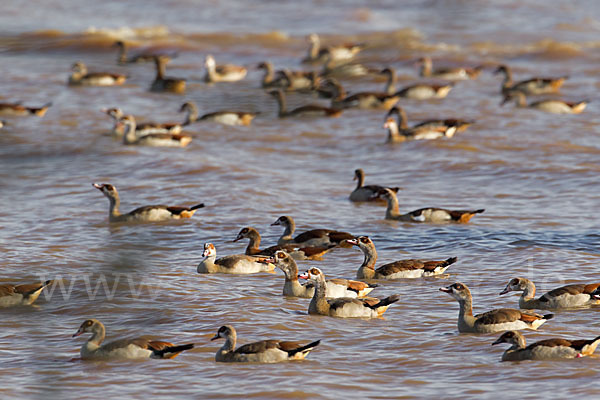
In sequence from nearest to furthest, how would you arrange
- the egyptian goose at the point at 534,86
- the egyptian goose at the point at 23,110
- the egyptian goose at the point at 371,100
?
the egyptian goose at the point at 23,110, the egyptian goose at the point at 371,100, the egyptian goose at the point at 534,86

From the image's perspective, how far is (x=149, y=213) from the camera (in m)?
17.6

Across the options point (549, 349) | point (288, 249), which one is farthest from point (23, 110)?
point (549, 349)

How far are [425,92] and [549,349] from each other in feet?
75.1

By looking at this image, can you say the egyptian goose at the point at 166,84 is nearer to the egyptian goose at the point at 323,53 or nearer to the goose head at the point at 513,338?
the egyptian goose at the point at 323,53

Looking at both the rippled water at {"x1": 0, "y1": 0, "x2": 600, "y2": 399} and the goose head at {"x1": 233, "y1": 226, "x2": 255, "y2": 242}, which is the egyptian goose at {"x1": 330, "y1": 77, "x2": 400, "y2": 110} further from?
the goose head at {"x1": 233, "y1": 226, "x2": 255, "y2": 242}

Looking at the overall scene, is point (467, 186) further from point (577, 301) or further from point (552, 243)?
point (577, 301)

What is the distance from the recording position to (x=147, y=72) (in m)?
36.5

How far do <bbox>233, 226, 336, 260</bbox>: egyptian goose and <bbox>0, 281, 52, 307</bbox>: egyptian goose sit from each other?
4099 mm

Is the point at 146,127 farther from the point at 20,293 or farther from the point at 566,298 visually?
the point at 566,298

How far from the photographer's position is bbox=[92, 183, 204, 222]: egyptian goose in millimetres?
17453

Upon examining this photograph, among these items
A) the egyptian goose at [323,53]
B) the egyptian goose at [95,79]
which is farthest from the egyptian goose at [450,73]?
the egyptian goose at [95,79]

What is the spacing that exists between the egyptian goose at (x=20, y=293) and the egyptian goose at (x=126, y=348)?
0.92 m

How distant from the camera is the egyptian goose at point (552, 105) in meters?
28.4

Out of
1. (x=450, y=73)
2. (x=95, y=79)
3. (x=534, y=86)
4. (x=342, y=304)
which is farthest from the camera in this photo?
(x=450, y=73)
